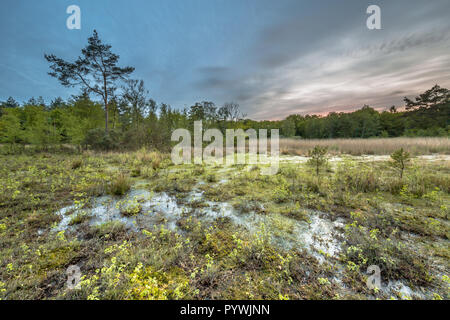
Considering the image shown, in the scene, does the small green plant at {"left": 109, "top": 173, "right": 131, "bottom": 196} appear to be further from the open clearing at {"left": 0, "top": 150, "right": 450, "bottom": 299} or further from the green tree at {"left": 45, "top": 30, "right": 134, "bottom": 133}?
the green tree at {"left": 45, "top": 30, "right": 134, "bottom": 133}

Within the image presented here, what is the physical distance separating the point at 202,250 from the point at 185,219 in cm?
83

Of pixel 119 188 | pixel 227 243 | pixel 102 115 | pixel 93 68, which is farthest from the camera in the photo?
pixel 102 115

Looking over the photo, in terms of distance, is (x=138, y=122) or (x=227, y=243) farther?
(x=138, y=122)

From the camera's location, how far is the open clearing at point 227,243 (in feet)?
4.49

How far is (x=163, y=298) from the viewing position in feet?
4.16

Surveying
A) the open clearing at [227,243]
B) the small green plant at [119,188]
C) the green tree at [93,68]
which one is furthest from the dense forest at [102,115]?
the open clearing at [227,243]

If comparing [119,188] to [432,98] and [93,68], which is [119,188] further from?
[432,98]

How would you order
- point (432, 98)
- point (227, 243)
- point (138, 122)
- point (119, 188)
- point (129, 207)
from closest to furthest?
point (227, 243) → point (129, 207) → point (119, 188) → point (138, 122) → point (432, 98)

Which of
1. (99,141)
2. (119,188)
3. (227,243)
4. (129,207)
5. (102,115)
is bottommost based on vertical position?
(227,243)

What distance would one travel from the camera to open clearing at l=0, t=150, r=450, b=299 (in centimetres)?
137

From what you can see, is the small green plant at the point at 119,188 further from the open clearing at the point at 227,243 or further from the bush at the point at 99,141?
the bush at the point at 99,141

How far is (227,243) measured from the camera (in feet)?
6.61

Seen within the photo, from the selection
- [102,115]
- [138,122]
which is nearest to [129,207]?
[138,122]

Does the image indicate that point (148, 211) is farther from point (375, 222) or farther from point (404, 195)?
point (404, 195)
